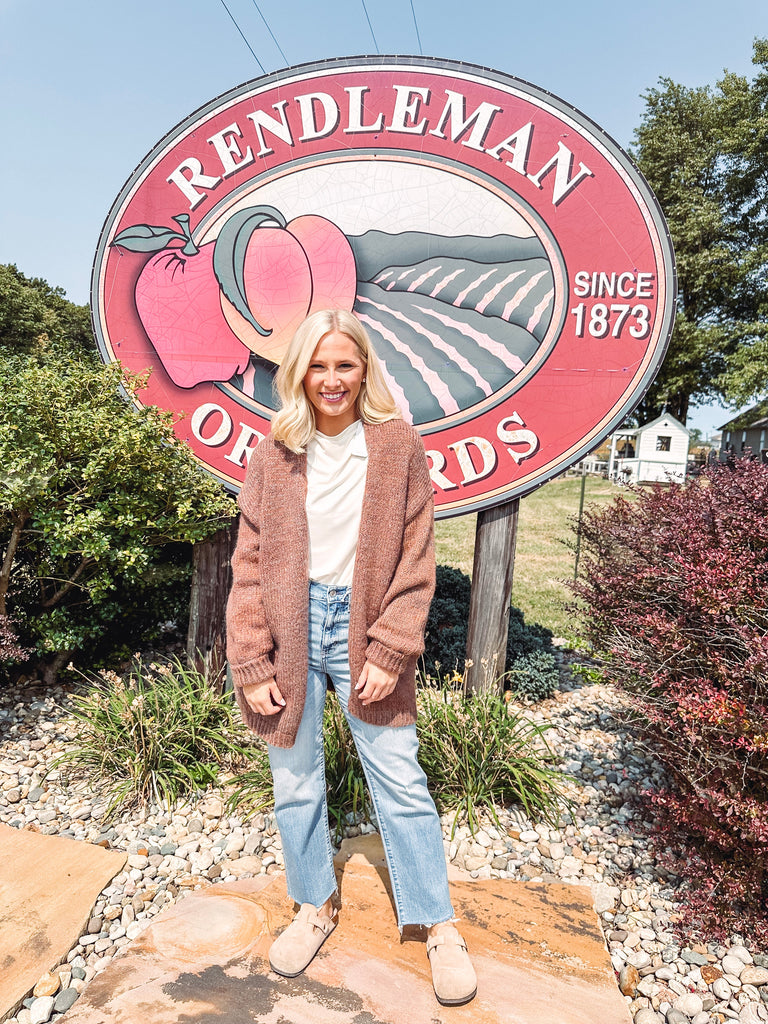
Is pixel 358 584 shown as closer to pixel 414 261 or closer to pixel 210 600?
pixel 210 600

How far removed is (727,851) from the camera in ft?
6.90

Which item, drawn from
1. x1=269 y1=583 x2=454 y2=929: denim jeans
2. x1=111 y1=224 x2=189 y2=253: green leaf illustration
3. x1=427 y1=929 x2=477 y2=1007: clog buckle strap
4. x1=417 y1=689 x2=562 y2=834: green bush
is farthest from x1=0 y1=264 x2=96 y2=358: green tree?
x1=427 y1=929 x2=477 y2=1007: clog buckle strap

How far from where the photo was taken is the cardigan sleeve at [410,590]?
179cm

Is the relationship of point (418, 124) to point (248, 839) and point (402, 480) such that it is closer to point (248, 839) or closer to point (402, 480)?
point (402, 480)

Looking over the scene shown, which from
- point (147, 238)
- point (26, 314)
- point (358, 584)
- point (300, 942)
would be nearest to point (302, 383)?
point (358, 584)

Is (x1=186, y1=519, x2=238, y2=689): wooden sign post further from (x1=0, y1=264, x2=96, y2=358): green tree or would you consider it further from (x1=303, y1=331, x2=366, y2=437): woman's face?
(x1=0, y1=264, x2=96, y2=358): green tree

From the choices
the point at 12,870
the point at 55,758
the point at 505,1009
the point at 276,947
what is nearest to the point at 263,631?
the point at 276,947

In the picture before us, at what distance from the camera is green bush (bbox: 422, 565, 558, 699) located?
3.92 metres

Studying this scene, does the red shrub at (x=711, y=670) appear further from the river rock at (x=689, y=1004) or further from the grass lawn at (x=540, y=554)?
the grass lawn at (x=540, y=554)

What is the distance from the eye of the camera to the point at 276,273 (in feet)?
11.2

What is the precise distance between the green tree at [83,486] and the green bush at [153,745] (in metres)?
0.59

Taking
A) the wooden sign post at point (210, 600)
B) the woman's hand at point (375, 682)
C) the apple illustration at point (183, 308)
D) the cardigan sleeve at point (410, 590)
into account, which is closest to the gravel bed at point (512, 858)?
the wooden sign post at point (210, 600)

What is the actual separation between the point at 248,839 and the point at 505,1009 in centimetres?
120

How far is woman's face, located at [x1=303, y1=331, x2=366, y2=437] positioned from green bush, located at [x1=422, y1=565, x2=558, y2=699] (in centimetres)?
213
